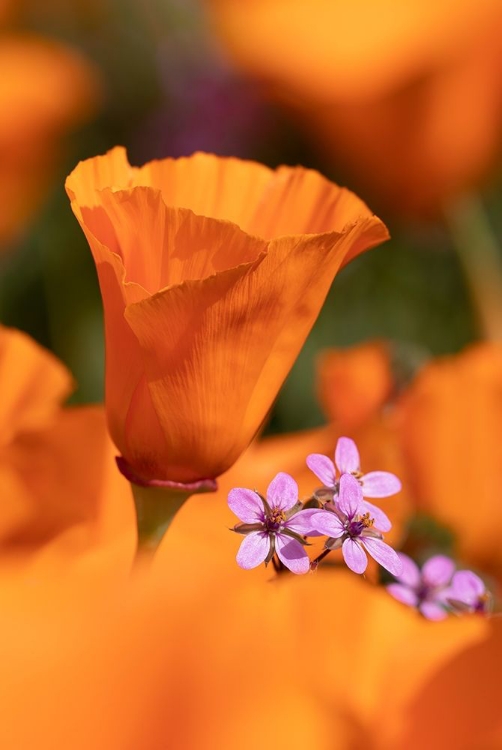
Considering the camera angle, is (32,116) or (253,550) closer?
(253,550)

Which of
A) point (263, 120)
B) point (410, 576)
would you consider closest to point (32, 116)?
point (263, 120)

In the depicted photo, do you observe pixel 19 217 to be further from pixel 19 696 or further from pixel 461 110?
pixel 19 696

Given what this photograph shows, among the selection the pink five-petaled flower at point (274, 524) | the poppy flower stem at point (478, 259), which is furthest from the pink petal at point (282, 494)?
the poppy flower stem at point (478, 259)

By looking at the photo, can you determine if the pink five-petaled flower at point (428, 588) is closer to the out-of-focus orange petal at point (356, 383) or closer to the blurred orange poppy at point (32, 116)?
the out-of-focus orange petal at point (356, 383)

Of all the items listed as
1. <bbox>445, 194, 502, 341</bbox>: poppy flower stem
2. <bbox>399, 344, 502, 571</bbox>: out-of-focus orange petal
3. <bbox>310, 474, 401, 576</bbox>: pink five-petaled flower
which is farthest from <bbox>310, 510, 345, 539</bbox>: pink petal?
<bbox>445, 194, 502, 341</bbox>: poppy flower stem

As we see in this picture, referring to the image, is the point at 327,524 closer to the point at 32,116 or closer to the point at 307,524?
the point at 307,524

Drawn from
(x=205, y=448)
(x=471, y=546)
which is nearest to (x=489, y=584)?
(x=471, y=546)
